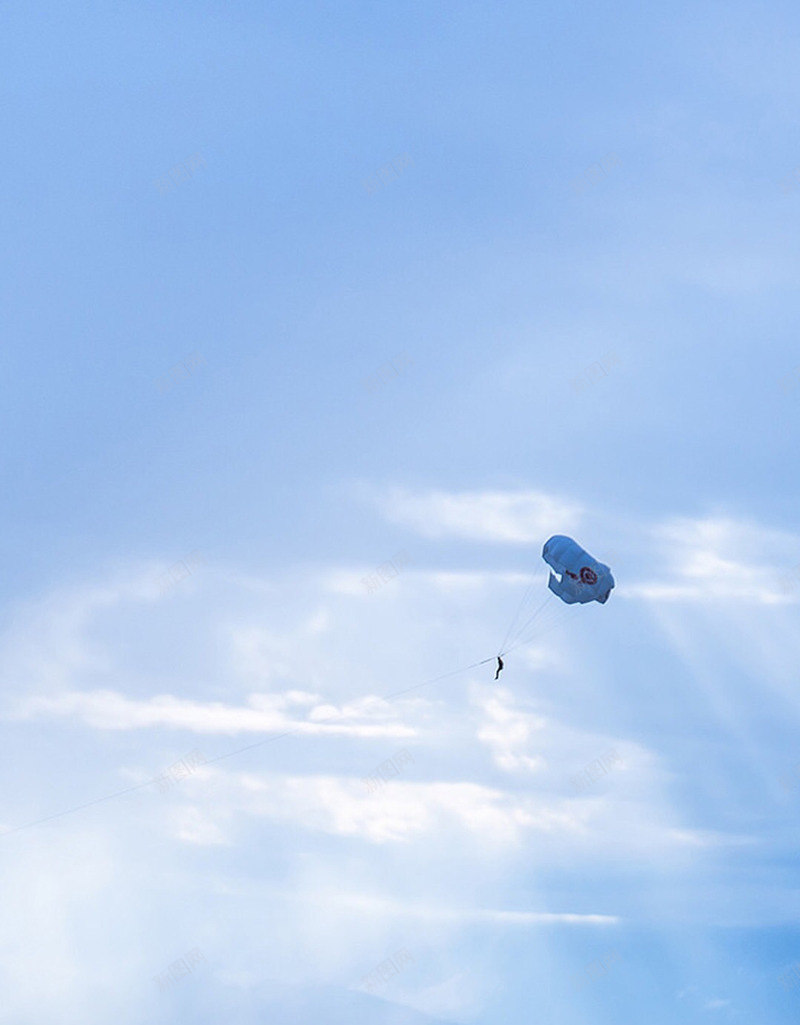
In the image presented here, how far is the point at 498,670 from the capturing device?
16338 cm

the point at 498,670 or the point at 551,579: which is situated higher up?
the point at 551,579

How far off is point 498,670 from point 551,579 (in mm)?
14517

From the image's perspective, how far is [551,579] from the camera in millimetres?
172875
